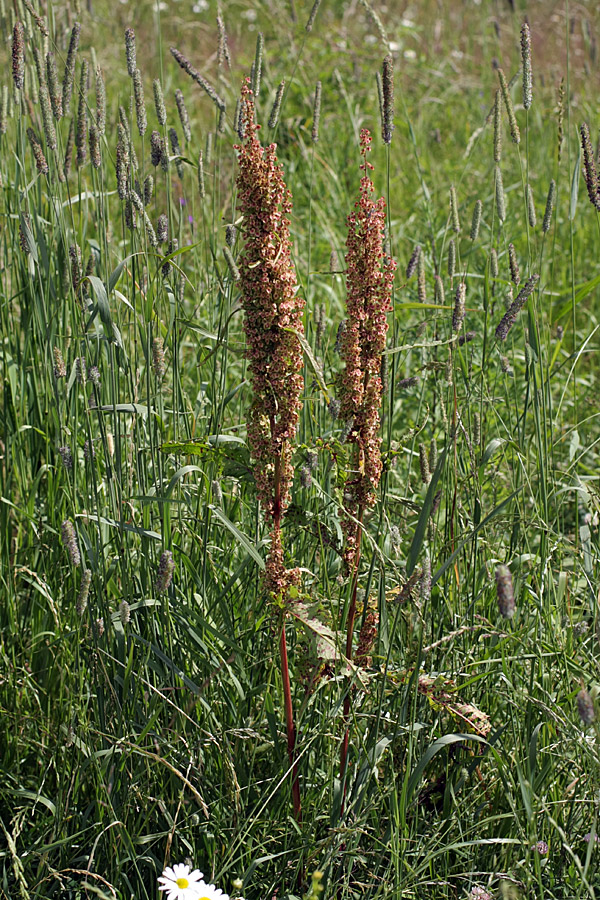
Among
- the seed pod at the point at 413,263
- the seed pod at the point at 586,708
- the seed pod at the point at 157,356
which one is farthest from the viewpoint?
the seed pod at the point at 413,263

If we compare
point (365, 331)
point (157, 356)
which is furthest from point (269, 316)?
point (157, 356)

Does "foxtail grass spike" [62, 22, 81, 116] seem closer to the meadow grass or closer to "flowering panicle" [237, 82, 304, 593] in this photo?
the meadow grass

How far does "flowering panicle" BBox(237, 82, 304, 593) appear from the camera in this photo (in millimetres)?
1355

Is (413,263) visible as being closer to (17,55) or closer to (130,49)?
(130,49)

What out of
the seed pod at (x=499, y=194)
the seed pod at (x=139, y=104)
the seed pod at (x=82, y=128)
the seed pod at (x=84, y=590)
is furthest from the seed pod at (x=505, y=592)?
the seed pod at (x=82, y=128)

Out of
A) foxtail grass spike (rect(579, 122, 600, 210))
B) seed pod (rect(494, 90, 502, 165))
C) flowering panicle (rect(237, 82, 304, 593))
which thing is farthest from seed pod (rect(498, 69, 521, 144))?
flowering panicle (rect(237, 82, 304, 593))

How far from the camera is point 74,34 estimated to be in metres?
1.76

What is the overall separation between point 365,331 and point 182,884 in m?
0.95

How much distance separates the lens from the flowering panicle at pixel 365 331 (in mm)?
1439

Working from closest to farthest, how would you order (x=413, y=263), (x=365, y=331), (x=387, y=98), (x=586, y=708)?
1. (x=586, y=708)
2. (x=365, y=331)
3. (x=387, y=98)
4. (x=413, y=263)

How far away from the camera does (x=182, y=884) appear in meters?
1.37

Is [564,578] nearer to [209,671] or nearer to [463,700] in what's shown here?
[463,700]

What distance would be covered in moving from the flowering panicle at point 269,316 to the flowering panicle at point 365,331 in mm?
95

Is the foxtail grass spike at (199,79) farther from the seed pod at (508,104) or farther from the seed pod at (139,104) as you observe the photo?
the seed pod at (508,104)
